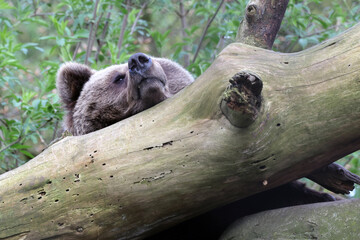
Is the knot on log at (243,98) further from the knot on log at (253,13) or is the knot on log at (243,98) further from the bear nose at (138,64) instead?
the knot on log at (253,13)

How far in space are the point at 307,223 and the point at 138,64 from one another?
162 cm

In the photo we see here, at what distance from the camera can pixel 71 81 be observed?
4305mm

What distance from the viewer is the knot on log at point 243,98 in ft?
7.77

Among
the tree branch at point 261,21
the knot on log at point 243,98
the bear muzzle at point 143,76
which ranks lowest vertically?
the bear muzzle at point 143,76

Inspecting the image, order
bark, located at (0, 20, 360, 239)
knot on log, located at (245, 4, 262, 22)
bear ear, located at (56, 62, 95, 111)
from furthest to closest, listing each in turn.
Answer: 1. bear ear, located at (56, 62, 95, 111)
2. knot on log, located at (245, 4, 262, 22)
3. bark, located at (0, 20, 360, 239)

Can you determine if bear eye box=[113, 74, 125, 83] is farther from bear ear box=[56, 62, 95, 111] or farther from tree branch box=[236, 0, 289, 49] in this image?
tree branch box=[236, 0, 289, 49]

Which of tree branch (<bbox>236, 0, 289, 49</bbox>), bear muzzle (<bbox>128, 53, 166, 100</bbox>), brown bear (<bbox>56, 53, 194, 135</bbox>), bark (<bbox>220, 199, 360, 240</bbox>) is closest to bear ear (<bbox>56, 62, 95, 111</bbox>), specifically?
brown bear (<bbox>56, 53, 194, 135</bbox>)

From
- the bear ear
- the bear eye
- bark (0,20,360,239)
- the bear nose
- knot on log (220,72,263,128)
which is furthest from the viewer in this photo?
the bear ear

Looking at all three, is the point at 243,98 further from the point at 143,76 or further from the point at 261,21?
the point at 261,21

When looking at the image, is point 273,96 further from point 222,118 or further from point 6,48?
point 6,48

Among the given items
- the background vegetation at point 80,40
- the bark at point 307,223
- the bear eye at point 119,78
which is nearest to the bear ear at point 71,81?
the bear eye at point 119,78

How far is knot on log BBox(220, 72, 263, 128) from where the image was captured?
2369 mm

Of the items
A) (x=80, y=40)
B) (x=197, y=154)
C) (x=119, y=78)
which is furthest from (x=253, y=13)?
(x=80, y=40)

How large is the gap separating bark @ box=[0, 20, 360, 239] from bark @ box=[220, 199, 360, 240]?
A: 0.26 metres
